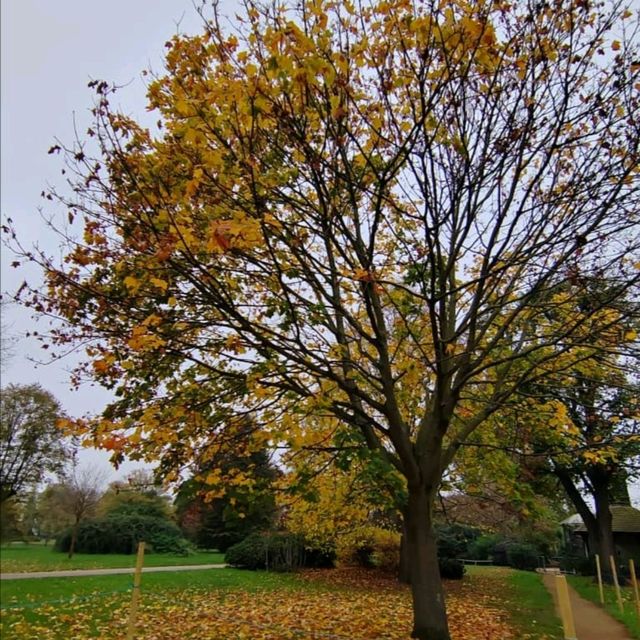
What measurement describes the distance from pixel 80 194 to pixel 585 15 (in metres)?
5.98

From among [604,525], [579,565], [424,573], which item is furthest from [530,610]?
[579,565]

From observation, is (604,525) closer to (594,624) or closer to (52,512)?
(594,624)

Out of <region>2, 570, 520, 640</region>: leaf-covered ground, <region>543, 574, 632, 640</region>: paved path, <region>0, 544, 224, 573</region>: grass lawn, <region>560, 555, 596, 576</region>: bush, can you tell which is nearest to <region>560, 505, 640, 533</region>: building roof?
<region>560, 555, 596, 576</region>: bush

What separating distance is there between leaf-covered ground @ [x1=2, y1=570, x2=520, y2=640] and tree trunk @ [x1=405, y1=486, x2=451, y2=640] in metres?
1.01

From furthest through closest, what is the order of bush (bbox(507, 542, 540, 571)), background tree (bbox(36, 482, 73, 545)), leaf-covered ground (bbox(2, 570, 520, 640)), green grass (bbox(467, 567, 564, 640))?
bush (bbox(507, 542, 540, 571)) < background tree (bbox(36, 482, 73, 545)) < green grass (bbox(467, 567, 564, 640)) < leaf-covered ground (bbox(2, 570, 520, 640))

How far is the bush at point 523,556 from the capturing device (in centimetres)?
3059

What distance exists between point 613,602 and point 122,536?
74.5ft

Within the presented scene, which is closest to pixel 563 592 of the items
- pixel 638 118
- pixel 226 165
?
pixel 638 118

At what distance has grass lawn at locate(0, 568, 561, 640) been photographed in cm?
732

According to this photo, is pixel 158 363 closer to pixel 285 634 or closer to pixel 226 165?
pixel 226 165

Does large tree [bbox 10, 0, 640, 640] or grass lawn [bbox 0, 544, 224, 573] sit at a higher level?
large tree [bbox 10, 0, 640, 640]

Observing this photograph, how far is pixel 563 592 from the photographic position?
4805 millimetres

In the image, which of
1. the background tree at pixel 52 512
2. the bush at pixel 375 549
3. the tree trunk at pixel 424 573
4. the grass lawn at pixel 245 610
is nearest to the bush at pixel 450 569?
the bush at pixel 375 549

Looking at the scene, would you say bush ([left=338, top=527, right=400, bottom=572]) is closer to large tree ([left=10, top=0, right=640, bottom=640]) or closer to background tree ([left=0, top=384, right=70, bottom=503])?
large tree ([left=10, top=0, right=640, bottom=640])
